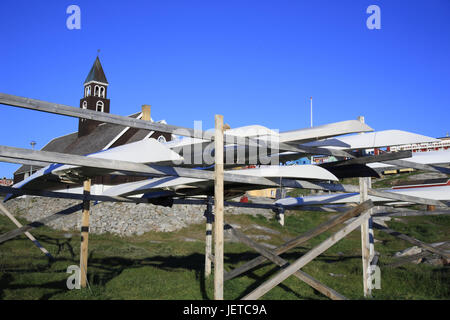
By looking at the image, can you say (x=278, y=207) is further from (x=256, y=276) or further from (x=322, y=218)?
(x=322, y=218)

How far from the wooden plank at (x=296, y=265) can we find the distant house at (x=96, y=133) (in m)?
24.5

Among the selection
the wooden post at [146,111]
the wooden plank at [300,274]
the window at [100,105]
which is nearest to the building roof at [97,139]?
the wooden post at [146,111]

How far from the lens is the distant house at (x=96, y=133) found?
30.0m

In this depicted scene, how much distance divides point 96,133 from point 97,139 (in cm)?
248

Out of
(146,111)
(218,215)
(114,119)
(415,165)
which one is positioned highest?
(146,111)

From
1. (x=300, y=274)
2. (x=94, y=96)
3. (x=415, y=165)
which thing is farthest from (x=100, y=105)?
(x=300, y=274)

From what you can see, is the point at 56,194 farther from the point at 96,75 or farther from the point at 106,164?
the point at 96,75

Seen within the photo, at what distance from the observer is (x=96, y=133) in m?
33.9

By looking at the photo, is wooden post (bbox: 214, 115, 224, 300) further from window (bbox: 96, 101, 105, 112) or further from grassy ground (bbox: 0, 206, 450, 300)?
window (bbox: 96, 101, 105, 112)

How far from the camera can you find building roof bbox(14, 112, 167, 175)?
29.8 m

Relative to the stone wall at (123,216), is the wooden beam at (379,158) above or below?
above

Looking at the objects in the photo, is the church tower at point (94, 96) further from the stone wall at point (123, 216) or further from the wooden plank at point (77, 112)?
the wooden plank at point (77, 112)

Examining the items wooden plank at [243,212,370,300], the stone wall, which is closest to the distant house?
the stone wall

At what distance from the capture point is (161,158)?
520cm
